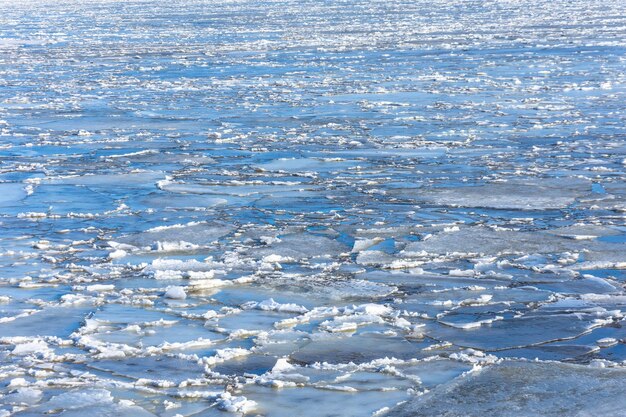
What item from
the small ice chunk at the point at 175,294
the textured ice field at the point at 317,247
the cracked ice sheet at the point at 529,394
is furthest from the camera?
the small ice chunk at the point at 175,294

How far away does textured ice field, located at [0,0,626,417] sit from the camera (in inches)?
168

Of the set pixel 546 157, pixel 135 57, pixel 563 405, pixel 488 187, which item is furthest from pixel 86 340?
pixel 135 57

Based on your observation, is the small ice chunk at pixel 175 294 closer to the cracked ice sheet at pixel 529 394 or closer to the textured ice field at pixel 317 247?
the textured ice field at pixel 317 247

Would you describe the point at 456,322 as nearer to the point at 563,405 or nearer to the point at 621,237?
the point at 563,405

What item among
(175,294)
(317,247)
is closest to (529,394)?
(175,294)

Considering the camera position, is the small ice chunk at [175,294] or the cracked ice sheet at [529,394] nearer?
the cracked ice sheet at [529,394]

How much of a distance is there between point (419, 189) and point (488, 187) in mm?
567

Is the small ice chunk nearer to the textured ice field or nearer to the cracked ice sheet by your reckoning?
the textured ice field

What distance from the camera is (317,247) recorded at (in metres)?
6.61

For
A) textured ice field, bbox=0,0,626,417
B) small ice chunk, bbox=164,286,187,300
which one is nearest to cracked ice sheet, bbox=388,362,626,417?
textured ice field, bbox=0,0,626,417

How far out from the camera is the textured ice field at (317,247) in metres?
4.26

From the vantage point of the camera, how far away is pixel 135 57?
70.1ft

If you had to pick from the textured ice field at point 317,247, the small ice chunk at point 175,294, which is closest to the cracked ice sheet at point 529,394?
the textured ice field at point 317,247

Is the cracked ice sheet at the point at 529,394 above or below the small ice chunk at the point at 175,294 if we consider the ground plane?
above
